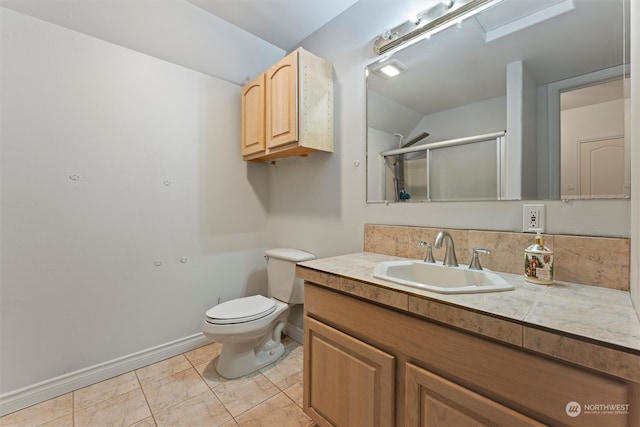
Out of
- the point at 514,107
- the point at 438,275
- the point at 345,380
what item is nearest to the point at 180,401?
the point at 345,380

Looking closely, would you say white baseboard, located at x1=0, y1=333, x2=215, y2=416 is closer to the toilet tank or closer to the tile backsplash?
the toilet tank

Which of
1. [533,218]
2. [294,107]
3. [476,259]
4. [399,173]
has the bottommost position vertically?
[476,259]

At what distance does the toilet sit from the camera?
63.6 inches

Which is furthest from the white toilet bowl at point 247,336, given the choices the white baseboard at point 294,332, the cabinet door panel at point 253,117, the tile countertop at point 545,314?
the cabinet door panel at point 253,117

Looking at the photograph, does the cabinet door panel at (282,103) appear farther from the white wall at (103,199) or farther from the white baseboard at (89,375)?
the white baseboard at (89,375)

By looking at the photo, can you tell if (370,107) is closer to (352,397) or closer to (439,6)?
(439,6)

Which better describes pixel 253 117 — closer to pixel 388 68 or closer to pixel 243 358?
pixel 388 68

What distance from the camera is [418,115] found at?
148cm

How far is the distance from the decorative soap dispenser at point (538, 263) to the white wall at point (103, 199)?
78.5 inches

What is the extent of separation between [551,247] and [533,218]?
5.1 inches

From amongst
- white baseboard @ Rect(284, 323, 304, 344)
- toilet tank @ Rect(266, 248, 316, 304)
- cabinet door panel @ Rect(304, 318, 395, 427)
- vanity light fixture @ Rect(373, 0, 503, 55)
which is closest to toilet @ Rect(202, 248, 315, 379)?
toilet tank @ Rect(266, 248, 316, 304)

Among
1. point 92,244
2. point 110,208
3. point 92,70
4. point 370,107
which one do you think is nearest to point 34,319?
point 92,244

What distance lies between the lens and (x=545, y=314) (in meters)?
0.68

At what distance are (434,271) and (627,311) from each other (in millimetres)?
598
